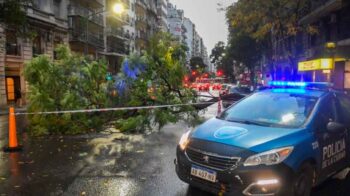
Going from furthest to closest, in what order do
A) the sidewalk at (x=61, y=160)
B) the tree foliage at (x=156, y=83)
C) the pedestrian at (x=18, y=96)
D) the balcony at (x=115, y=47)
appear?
the balcony at (x=115, y=47) < the pedestrian at (x=18, y=96) < the tree foliage at (x=156, y=83) < the sidewalk at (x=61, y=160)

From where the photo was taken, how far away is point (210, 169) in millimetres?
5121

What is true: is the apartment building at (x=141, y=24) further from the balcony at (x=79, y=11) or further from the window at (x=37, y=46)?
the window at (x=37, y=46)

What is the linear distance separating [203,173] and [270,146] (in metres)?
0.92

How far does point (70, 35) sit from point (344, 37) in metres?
25.4

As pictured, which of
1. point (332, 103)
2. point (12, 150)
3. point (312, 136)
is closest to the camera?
point (312, 136)

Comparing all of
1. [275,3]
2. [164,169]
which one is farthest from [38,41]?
[164,169]

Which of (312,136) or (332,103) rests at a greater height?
(332,103)

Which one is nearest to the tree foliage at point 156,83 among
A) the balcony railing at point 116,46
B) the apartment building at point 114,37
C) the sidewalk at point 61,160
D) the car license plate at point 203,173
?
the sidewalk at point 61,160

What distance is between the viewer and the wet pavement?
20.7 ft

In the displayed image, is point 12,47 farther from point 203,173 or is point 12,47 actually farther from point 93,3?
point 203,173

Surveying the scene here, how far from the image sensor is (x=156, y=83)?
530 inches

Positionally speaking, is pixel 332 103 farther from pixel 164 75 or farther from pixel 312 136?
pixel 164 75

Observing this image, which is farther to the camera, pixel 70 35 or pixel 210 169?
pixel 70 35

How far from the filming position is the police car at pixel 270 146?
4.93m
